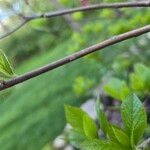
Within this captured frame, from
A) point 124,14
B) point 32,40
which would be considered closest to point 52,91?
point 124,14

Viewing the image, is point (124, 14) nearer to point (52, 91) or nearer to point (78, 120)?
point (78, 120)

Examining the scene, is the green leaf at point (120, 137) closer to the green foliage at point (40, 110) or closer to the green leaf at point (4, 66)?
the green leaf at point (4, 66)

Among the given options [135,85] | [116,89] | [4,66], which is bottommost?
[135,85]

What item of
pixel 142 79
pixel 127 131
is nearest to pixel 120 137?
pixel 127 131

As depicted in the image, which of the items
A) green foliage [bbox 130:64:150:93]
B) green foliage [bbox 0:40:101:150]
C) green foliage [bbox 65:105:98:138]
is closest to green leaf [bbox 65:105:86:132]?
green foliage [bbox 65:105:98:138]

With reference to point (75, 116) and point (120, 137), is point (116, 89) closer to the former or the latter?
point (75, 116)

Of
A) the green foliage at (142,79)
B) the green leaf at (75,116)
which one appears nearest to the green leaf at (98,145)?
the green leaf at (75,116)

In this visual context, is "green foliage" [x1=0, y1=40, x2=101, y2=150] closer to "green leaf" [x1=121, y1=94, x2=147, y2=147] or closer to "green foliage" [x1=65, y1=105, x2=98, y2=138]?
"green foliage" [x1=65, y1=105, x2=98, y2=138]
